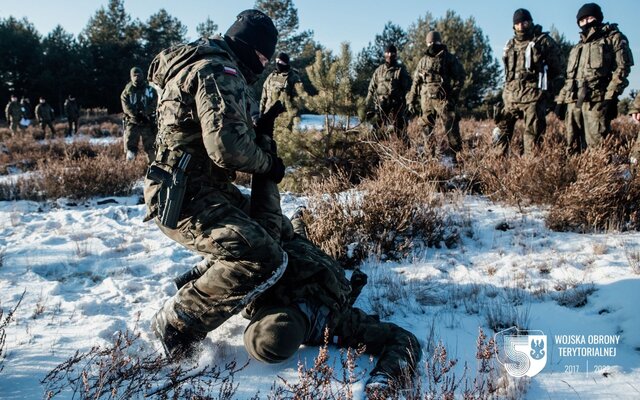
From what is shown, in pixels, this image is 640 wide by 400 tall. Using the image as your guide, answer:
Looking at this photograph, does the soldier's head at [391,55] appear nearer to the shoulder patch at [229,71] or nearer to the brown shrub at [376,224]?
the brown shrub at [376,224]

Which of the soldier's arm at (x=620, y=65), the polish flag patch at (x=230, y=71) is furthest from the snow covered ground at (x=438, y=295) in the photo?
the soldier's arm at (x=620, y=65)

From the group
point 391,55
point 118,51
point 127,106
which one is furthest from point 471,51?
point 118,51

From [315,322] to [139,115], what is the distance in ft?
24.6

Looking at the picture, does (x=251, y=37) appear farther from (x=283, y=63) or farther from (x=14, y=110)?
(x=14, y=110)

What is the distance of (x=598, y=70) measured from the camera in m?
5.70

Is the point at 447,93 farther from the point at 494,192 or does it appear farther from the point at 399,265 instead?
the point at 399,265

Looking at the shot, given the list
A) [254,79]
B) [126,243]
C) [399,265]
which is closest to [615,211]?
[399,265]

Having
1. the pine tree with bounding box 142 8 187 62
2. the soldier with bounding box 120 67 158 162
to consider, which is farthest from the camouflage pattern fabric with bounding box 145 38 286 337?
the pine tree with bounding box 142 8 187 62

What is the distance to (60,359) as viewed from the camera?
7.65ft

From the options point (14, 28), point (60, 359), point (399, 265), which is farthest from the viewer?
point (14, 28)

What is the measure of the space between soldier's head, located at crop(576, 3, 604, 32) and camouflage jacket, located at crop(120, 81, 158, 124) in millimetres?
7522

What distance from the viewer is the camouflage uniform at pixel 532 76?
19.8 feet

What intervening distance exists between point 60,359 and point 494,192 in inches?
175

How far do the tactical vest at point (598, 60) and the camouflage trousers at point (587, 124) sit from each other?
0.14 metres
